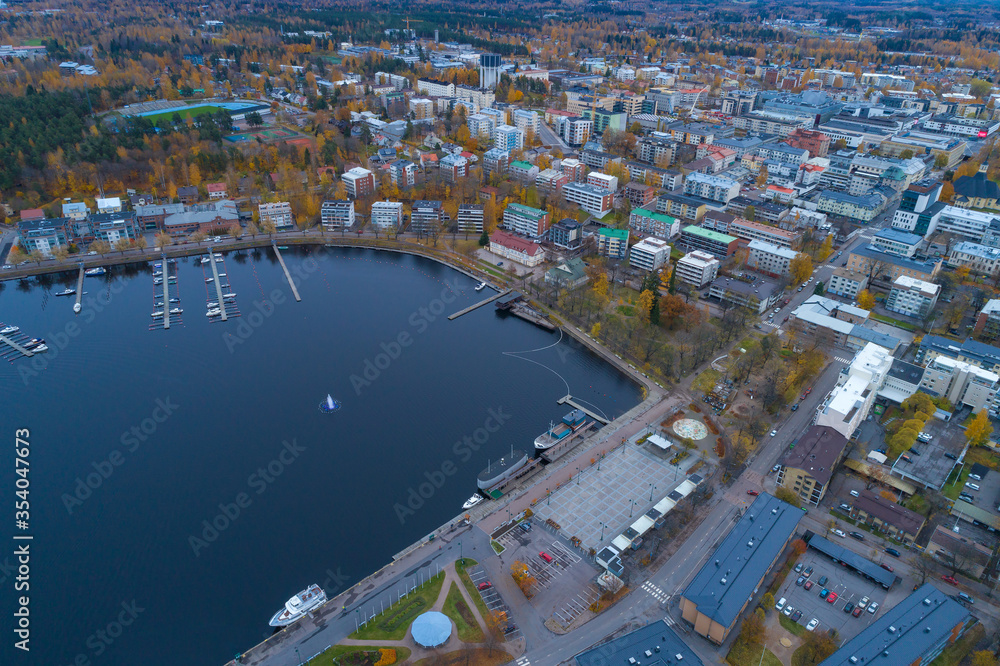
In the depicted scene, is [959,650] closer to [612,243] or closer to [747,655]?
[747,655]

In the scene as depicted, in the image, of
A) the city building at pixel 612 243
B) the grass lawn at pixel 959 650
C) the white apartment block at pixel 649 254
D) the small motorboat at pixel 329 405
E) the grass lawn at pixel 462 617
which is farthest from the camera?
the city building at pixel 612 243

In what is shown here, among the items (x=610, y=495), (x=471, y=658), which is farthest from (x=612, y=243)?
(x=471, y=658)

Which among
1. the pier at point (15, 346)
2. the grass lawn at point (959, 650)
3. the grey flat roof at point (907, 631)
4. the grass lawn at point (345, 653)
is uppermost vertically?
the grey flat roof at point (907, 631)

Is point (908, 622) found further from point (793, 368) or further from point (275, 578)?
point (275, 578)

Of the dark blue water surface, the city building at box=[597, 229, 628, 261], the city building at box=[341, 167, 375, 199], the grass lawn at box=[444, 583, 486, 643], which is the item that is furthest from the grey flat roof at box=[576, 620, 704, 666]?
the city building at box=[341, 167, 375, 199]

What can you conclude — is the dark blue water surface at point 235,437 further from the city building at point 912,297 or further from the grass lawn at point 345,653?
the city building at point 912,297

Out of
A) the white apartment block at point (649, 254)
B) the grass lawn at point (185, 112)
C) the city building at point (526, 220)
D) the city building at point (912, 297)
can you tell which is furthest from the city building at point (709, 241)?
the grass lawn at point (185, 112)
